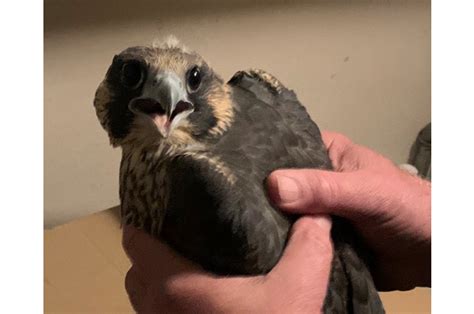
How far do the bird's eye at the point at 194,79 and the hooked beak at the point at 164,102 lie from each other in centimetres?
3

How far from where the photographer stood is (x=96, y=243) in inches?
79.9

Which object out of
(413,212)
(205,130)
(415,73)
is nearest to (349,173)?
(413,212)

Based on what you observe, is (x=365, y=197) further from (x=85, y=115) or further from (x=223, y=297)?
(x=85, y=115)

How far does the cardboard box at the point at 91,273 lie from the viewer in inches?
73.5

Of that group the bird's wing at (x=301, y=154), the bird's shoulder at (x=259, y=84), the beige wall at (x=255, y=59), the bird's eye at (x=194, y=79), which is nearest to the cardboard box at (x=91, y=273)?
the beige wall at (x=255, y=59)

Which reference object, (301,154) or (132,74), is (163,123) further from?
(301,154)

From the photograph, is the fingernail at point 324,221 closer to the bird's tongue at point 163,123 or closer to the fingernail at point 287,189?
the fingernail at point 287,189

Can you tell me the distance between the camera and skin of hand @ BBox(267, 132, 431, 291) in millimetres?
1133

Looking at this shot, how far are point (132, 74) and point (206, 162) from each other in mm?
180

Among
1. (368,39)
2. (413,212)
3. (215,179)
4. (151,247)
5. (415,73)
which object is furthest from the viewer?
(415,73)

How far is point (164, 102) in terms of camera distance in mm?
994

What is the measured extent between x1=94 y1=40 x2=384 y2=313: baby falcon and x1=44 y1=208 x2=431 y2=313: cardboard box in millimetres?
729

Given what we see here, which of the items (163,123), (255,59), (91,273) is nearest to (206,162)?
(163,123)

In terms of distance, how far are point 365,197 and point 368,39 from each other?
125 centimetres
